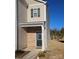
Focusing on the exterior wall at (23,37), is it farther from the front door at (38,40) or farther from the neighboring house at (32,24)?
the front door at (38,40)

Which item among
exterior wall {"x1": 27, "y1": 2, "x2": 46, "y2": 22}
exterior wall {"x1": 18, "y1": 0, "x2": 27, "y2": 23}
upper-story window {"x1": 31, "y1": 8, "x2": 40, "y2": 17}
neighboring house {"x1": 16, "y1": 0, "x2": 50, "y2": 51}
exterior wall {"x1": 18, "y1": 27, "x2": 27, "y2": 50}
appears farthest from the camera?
upper-story window {"x1": 31, "y1": 8, "x2": 40, "y2": 17}

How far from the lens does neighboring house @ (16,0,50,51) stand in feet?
16.4

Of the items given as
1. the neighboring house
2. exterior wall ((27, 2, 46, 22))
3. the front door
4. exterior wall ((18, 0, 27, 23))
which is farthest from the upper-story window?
the front door

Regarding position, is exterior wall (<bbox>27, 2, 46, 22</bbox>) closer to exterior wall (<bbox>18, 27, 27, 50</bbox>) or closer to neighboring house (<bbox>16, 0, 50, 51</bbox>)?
neighboring house (<bbox>16, 0, 50, 51</bbox>)

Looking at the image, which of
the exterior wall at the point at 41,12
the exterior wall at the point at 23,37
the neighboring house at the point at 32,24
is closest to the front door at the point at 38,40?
the neighboring house at the point at 32,24

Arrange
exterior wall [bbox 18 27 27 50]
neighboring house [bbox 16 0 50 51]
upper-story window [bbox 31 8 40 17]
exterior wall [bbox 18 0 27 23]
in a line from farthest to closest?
upper-story window [bbox 31 8 40 17] < exterior wall [bbox 18 0 27 23] < neighboring house [bbox 16 0 50 51] < exterior wall [bbox 18 27 27 50]

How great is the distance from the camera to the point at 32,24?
207 inches

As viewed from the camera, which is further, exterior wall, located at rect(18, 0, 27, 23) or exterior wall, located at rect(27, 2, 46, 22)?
exterior wall, located at rect(27, 2, 46, 22)

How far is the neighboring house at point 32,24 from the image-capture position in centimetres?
499
